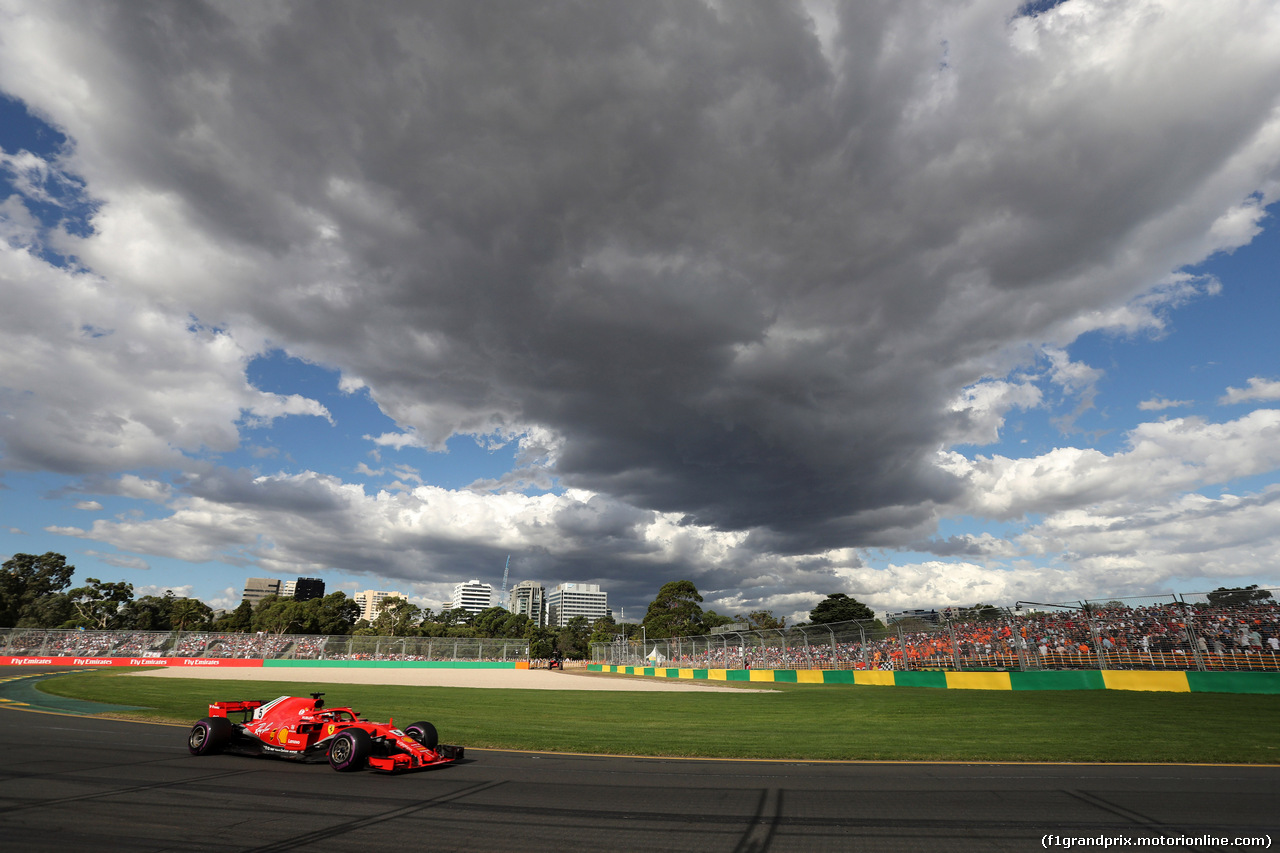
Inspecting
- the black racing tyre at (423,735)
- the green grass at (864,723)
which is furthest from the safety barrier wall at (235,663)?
the black racing tyre at (423,735)

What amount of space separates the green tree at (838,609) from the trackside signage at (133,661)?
249ft

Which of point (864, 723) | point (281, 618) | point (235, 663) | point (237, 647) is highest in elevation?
point (864, 723)

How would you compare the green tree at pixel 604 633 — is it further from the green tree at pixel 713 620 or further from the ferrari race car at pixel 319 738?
the ferrari race car at pixel 319 738

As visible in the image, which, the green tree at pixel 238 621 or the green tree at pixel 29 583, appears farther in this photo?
the green tree at pixel 238 621

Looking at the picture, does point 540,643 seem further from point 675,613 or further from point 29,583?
point 29,583

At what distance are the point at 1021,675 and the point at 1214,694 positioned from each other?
5.99 metres

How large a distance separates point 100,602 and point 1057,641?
12745cm

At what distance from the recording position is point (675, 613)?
4126 inches

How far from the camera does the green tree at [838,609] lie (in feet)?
310

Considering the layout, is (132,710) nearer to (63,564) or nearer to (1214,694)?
(1214,694)

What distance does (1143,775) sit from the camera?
8.94m

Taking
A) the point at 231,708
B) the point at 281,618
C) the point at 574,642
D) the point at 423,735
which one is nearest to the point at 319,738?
the point at 423,735

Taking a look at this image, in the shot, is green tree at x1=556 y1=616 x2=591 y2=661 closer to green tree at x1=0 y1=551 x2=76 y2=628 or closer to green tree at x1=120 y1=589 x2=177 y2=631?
green tree at x1=120 y1=589 x2=177 y2=631

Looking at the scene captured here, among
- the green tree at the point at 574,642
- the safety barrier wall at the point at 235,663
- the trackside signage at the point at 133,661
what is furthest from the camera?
the green tree at the point at 574,642
